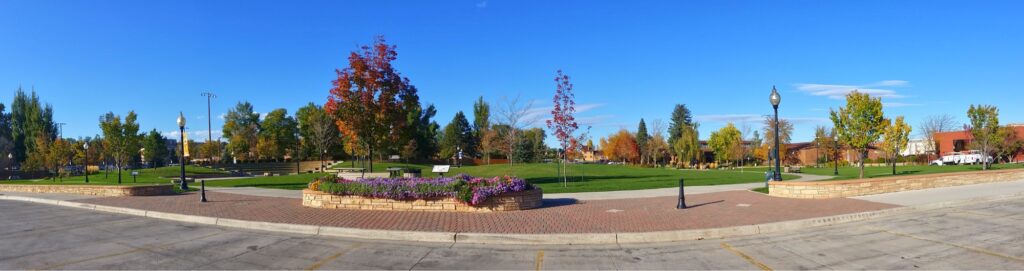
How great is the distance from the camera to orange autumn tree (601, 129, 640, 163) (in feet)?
273

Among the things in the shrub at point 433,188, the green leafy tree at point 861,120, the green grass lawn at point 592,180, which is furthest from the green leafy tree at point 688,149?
the shrub at point 433,188

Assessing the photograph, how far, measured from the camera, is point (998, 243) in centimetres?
802

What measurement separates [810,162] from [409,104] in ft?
223

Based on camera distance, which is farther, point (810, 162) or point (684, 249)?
point (810, 162)

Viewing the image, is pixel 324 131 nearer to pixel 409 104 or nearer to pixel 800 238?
pixel 409 104

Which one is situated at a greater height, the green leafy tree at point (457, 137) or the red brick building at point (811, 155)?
the green leafy tree at point (457, 137)

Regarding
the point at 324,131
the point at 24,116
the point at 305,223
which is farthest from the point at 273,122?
the point at 305,223

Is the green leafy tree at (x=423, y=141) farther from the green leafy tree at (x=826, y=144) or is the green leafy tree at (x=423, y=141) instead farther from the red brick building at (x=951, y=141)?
the red brick building at (x=951, y=141)

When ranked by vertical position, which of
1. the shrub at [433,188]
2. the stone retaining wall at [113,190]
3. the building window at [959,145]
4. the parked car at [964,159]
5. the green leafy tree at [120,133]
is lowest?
the parked car at [964,159]

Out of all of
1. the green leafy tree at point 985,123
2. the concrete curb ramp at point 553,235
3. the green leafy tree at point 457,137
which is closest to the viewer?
the concrete curb ramp at point 553,235

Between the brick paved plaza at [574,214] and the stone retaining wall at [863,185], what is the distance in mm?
611

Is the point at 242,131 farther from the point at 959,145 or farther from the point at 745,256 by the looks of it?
the point at 959,145

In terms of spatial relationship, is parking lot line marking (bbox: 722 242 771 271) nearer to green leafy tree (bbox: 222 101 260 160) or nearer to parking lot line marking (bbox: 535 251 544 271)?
parking lot line marking (bbox: 535 251 544 271)

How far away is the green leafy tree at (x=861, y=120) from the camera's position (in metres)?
25.1
